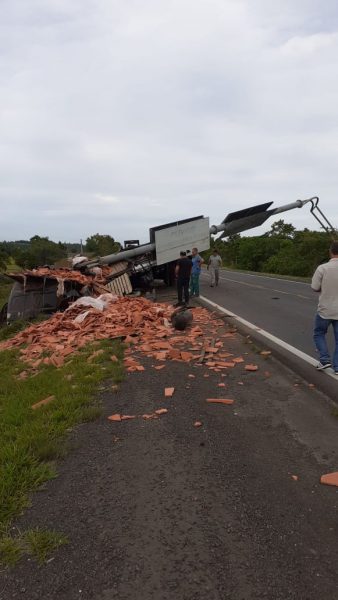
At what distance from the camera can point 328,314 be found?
19.1 ft

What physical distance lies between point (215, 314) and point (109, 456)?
8055 mm

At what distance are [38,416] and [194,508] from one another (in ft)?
7.92

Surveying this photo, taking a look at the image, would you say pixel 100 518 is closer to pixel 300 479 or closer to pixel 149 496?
pixel 149 496

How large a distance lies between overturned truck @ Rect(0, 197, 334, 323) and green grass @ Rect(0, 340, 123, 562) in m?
7.54

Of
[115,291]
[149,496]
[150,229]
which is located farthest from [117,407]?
[150,229]

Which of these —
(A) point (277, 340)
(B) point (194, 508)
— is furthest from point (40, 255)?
(B) point (194, 508)

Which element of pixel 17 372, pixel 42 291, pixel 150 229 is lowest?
pixel 17 372

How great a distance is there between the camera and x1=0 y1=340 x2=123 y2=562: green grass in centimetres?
322

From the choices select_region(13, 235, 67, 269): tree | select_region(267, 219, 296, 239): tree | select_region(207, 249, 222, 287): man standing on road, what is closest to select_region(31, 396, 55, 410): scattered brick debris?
select_region(207, 249, 222, 287): man standing on road

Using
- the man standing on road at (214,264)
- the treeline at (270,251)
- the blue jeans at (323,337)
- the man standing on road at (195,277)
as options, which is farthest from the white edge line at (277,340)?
the treeline at (270,251)

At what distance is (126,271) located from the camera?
63.2 feet

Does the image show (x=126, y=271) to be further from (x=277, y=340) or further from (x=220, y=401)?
(x=220, y=401)

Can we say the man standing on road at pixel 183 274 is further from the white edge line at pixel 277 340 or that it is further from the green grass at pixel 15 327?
the green grass at pixel 15 327

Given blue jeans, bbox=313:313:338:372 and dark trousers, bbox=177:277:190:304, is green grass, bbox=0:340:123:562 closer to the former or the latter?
blue jeans, bbox=313:313:338:372
